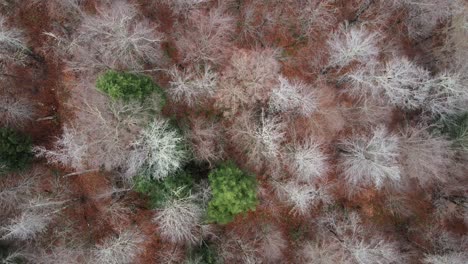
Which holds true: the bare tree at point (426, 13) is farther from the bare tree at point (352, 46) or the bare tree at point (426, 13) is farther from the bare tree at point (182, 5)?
the bare tree at point (182, 5)

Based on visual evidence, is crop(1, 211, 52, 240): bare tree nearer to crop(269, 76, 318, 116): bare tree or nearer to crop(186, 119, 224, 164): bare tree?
crop(186, 119, 224, 164): bare tree

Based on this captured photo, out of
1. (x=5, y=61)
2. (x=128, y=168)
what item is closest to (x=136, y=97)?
(x=128, y=168)

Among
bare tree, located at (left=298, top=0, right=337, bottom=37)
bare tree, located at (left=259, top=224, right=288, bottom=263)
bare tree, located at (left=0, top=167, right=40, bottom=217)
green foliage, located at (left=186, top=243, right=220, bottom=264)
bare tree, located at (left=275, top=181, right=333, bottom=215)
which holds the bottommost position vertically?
bare tree, located at (left=259, top=224, right=288, bottom=263)

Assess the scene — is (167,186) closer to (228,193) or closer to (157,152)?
→ (157,152)

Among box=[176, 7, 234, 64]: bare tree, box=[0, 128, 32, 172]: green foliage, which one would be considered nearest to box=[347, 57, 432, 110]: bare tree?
box=[176, 7, 234, 64]: bare tree

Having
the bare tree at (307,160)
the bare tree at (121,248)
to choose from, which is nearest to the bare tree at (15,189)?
the bare tree at (121,248)

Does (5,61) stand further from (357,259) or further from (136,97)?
(357,259)

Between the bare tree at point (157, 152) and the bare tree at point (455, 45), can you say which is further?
the bare tree at point (455, 45)
